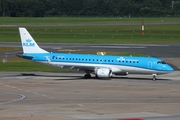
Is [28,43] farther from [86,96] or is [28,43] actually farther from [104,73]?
[86,96]

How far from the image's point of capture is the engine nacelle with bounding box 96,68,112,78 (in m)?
64.0

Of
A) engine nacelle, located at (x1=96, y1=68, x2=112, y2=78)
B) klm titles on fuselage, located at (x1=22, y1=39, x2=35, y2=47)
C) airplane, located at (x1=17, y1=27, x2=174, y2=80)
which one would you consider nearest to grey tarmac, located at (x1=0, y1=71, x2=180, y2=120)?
engine nacelle, located at (x1=96, y1=68, x2=112, y2=78)

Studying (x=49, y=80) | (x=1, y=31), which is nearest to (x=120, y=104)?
(x=49, y=80)

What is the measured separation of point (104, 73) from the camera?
6397 cm

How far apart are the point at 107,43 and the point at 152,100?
227 feet

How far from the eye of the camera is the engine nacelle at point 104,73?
210 feet

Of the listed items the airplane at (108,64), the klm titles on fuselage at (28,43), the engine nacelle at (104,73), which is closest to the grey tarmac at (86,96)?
the engine nacelle at (104,73)

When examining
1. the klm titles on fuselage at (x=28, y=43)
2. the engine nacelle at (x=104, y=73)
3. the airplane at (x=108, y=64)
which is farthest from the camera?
the klm titles on fuselage at (x=28, y=43)

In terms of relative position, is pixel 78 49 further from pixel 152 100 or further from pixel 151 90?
pixel 152 100

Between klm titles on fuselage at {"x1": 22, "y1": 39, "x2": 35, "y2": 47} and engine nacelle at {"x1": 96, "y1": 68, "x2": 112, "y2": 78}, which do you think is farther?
klm titles on fuselage at {"x1": 22, "y1": 39, "x2": 35, "y2": 47}

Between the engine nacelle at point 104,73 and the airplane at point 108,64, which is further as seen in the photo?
the airplane at point 108,64

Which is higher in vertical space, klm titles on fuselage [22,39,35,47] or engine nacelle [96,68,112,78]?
klm titles on fuselage [22,39,35,47]

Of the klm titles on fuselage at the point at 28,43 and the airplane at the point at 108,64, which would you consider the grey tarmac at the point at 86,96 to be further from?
the klm titles on fuselage at the point at 28,43

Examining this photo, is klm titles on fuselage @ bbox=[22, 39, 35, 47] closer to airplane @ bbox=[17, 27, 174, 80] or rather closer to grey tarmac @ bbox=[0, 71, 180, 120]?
airplane @ bbox=[17, 27, 174, 80]
